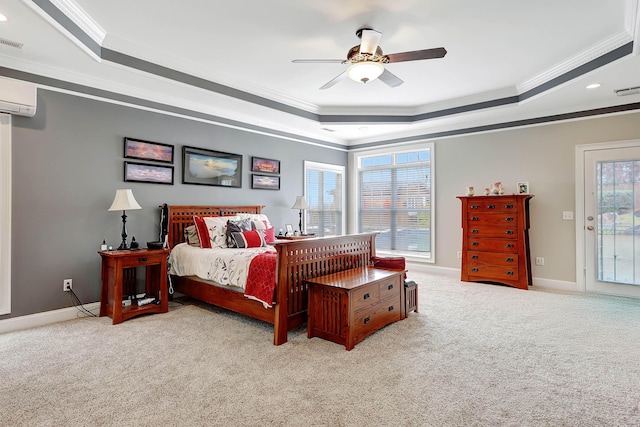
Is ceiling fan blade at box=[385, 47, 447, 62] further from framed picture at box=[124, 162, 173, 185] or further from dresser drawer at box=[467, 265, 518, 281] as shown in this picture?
dresser drawer at box=[467, 265, 518, 281]

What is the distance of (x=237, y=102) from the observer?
4.53m

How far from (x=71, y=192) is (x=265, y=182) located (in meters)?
2.74

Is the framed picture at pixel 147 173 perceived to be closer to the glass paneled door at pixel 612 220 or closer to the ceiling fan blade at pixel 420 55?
the ceiling fan blade at pixel 420 55

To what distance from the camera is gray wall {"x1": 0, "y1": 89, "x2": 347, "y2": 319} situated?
10.9 feet

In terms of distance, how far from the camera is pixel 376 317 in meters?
3.12

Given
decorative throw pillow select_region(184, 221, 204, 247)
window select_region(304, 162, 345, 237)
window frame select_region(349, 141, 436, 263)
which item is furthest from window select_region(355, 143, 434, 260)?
decorative throw pillow select_region(184, 221, 204, 247)

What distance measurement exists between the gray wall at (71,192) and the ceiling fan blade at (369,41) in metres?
2.76

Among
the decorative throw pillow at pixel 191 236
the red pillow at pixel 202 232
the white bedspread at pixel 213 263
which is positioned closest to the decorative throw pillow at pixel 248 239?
the white bedspread at pixel 213 263

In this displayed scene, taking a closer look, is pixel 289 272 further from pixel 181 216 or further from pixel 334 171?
pixel 334 171

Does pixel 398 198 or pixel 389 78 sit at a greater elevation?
pixel 389 78

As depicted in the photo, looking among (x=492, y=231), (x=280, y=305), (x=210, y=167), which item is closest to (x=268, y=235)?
(x=210, y=167)

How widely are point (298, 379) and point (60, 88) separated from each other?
3.78 meters

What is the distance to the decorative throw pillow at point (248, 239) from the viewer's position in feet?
13.8

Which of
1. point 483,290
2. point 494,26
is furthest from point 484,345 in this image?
point 494,26
